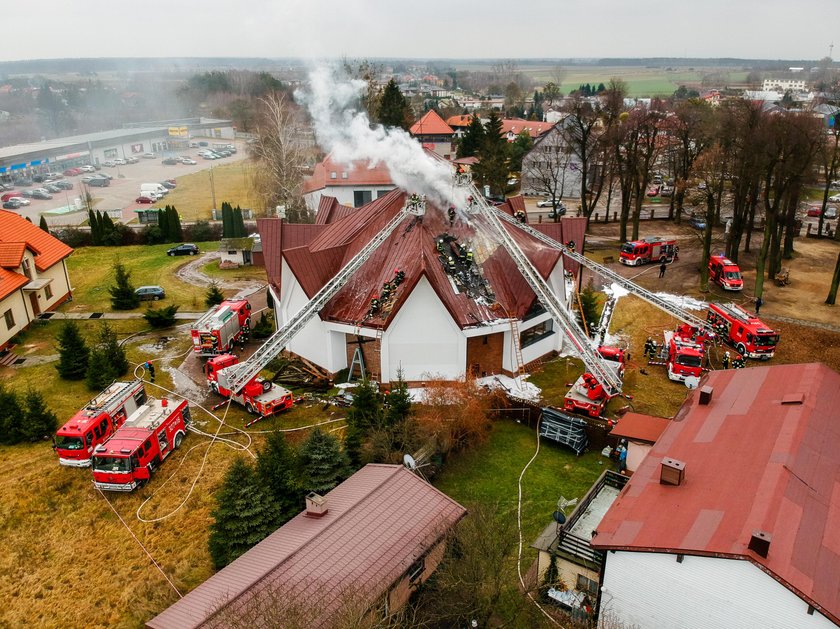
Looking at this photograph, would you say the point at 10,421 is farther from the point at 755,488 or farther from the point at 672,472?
the point at 755,488

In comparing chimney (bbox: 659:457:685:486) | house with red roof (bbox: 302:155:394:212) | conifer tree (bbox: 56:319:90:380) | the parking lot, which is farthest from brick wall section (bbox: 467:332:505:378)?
the parking lot

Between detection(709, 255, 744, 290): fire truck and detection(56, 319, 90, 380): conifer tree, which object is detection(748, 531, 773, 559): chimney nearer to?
detection(709, 255, 744, 290): fire truck

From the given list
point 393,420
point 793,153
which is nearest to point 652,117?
point 793,153

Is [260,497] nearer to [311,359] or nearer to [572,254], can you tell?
[311,359]

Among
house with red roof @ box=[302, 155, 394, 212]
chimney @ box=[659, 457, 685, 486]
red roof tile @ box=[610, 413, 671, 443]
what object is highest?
house with red roof @ box=[302, 155, 394, 212]

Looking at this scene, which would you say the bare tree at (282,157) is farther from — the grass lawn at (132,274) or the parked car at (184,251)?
the parked car at (184,251)

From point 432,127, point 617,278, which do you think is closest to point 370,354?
point 617,278

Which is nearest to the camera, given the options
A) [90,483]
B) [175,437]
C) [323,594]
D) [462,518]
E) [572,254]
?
[323,594]
